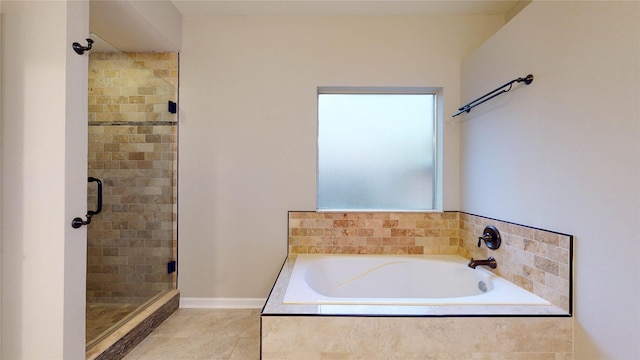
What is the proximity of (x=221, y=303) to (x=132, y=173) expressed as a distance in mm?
1238

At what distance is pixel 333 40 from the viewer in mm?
2355

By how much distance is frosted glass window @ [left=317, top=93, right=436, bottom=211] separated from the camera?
2475 mm

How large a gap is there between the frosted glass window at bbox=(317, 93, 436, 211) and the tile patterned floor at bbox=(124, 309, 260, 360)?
3.54ft

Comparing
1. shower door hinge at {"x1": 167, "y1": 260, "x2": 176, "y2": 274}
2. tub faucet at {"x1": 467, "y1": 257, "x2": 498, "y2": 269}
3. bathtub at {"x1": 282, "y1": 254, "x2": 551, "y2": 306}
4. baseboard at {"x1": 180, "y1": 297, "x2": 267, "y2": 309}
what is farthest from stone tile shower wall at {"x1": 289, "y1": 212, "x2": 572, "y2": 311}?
shower door hinge at {"x1": 167, "y1": 260, "x2": 176, "y2": 274}

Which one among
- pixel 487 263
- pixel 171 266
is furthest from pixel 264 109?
pixel 487 263

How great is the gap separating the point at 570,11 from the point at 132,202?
284 centimetres

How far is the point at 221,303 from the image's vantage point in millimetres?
2363

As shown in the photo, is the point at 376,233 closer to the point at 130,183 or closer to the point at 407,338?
the point at 407,338

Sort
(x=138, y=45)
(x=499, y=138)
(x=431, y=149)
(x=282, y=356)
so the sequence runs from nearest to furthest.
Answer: (x=282, y=356)
(x=499, y=138)
(x=138, y=45)
(x=431, y=149)

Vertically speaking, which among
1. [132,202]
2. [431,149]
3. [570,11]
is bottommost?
[132,202]

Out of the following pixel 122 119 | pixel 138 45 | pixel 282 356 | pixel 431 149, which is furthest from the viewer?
pixel 431 149

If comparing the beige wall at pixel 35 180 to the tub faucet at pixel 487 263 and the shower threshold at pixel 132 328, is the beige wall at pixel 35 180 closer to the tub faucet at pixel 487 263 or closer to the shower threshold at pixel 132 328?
the shower threshold at pixel 132 328

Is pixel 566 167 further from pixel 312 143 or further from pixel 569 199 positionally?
pixel 312 143

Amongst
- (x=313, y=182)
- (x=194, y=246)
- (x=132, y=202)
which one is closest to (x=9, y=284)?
(x=132, y=202)
